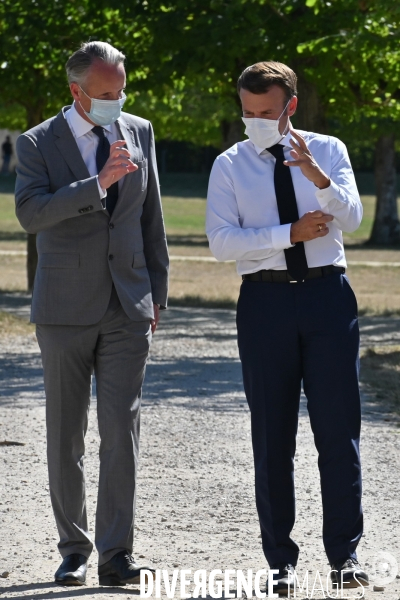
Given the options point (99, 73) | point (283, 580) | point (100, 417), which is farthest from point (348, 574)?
point (99, 73)

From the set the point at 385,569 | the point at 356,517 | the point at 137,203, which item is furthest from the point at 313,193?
the point at 385,569

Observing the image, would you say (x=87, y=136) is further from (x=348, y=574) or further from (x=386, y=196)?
(x=386, y=196)

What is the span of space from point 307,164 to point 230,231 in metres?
0.40

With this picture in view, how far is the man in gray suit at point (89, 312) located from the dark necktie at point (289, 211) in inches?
22.7

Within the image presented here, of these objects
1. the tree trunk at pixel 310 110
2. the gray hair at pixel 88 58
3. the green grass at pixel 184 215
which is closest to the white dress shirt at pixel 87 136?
the gray hair at pixel 88 58

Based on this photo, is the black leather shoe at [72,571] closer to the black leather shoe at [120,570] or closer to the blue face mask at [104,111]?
the black leather shoe at [120,570]

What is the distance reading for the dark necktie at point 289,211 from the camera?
425 cm

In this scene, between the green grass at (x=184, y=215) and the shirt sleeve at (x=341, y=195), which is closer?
the shirt sleeve at (x=341, y=195)

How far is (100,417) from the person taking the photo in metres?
4.49

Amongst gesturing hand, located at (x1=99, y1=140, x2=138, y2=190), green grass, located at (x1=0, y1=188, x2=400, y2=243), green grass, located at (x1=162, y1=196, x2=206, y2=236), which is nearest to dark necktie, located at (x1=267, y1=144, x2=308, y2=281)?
gesturing hand, located at (x1=99, y1=140, x2=138, y2=190)

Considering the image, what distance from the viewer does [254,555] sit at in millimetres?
4754

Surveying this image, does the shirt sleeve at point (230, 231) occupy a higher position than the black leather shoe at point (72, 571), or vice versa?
the shirt sleeve at point (230, 231)

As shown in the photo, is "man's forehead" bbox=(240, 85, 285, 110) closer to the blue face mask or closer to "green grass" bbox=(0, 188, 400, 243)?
the blue face mask

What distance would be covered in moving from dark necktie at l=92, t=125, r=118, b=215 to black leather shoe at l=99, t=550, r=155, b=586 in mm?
1354
